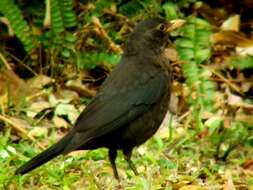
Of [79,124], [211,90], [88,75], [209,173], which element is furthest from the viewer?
[88,75]

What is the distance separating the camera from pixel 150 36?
7211mm

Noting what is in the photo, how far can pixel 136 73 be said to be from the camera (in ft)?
22.5

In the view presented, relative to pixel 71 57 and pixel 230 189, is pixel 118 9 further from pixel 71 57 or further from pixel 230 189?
pixel 230 189

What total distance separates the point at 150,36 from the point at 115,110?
901 millimetres

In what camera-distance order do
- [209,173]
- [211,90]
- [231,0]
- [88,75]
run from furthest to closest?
[231,0] < [88,75] < [211,90] < [209,173]

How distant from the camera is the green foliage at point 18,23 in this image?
864 centimetres

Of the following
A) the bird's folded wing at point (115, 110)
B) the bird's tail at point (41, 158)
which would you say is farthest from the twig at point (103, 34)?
the bird's tail at point (41, 158)

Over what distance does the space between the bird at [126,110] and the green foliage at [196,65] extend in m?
1.36

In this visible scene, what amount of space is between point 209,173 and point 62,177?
1163mm

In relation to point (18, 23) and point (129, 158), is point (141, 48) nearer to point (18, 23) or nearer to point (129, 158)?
point (129, 158)

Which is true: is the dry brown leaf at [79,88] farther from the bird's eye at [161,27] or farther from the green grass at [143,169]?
the bird's eye at [161,27]

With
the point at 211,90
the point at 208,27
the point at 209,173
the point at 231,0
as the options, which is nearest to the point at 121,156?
the point at 209,173

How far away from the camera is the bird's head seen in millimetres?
7121

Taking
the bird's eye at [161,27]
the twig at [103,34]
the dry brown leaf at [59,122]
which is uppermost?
the bird's eye at [161,27]
